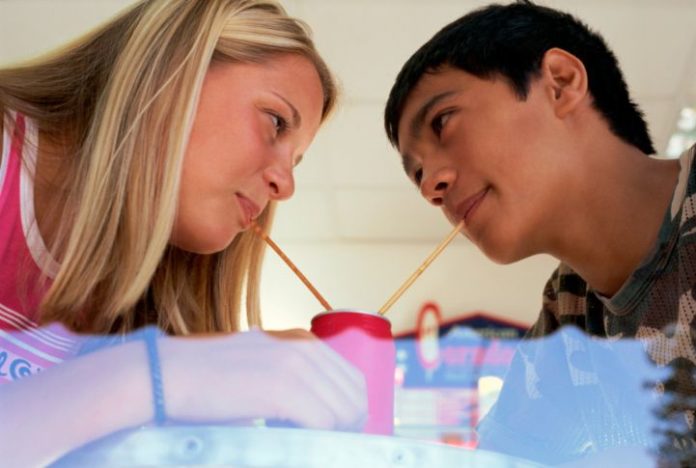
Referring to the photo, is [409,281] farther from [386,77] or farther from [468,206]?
[386,77]

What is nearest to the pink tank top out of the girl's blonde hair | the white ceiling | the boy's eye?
the girl's blonde hair

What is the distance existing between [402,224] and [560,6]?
2.00 feet

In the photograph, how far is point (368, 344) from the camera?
558mm

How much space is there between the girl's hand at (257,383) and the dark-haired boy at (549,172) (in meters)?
0.42

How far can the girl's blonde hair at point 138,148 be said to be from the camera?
74cm

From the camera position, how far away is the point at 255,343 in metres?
0.48

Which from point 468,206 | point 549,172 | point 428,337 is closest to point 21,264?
point 468,206

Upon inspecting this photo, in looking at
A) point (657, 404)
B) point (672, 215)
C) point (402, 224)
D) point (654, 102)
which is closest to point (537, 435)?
point (657, 404)

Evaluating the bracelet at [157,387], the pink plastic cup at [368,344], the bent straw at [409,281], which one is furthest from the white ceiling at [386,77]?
the bracelet at [157,387]

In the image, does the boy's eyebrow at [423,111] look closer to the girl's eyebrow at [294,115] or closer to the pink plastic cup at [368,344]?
the girl's eyebrow at [294,115]

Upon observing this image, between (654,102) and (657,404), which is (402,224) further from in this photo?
(657,404)

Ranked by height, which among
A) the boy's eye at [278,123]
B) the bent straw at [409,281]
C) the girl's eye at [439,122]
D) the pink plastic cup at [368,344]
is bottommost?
the bent straw at [409,281]

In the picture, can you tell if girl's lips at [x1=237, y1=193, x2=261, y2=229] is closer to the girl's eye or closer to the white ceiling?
the girl's eye

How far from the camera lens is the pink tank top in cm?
68
